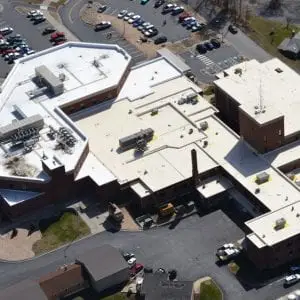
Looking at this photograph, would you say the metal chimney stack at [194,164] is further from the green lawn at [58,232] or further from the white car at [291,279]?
the white car at [291,279]

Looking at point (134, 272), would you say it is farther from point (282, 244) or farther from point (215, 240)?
point (282, 244)

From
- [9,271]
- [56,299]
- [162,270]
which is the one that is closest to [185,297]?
[162,270]

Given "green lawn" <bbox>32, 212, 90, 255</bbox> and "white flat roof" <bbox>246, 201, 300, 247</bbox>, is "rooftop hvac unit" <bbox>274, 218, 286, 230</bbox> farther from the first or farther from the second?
"green lawn" <bbox>32, 212, 90, 255</bbox>

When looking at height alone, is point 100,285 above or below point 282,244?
below

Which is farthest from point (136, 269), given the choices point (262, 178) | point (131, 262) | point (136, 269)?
point (262, 178)

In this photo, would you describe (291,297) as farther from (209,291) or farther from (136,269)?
(136,269)

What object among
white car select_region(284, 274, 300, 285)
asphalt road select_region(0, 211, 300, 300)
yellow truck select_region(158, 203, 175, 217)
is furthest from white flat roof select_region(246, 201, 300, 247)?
yellow truck select_region(158, 203, 175, 217)
